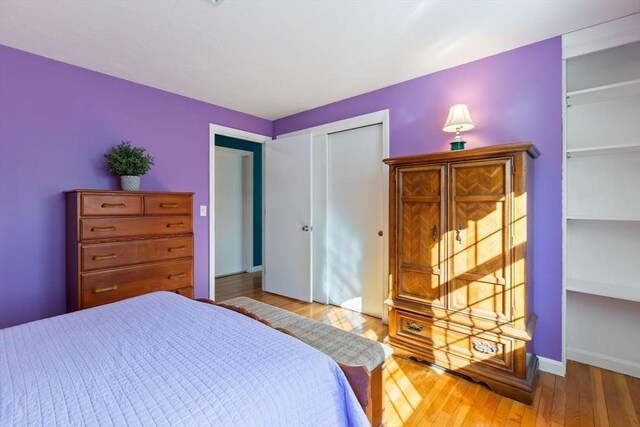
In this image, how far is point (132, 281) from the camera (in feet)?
7.57

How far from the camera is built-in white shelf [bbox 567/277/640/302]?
1885mm

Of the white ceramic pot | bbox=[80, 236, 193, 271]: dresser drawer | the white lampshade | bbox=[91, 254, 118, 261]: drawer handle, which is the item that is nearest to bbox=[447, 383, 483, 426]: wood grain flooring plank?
the white lampshade

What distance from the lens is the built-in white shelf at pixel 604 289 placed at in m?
1.89

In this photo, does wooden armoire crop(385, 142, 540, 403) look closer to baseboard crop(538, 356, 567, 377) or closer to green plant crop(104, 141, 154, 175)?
baseboard crop(538, 356, 567, 377)

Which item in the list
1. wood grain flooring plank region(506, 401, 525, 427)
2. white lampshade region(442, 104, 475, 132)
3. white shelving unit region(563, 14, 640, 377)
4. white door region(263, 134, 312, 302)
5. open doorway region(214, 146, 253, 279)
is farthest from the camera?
open doorway region(214, 146, 253, 279)

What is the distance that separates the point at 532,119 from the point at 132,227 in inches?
125

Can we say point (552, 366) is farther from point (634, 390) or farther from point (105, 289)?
point (105, 289)

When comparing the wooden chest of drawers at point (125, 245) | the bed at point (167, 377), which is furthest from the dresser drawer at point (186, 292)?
the bed at point (167, 377)

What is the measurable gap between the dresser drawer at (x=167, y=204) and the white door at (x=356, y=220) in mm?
1561

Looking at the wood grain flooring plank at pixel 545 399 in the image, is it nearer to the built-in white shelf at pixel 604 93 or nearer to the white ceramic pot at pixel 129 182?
the built-in white shelf at pixel 604 93

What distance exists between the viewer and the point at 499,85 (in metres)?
2.26

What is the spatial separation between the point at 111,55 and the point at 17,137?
0.92 metres

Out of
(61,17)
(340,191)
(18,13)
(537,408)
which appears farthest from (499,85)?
(18,13)

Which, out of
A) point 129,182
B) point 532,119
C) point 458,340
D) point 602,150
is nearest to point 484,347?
point 458,340
